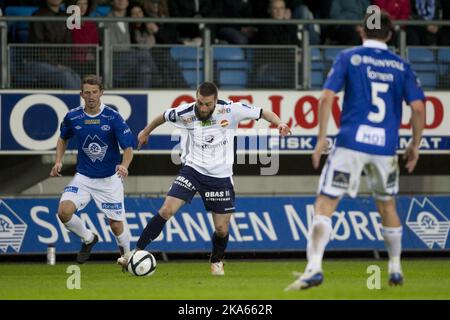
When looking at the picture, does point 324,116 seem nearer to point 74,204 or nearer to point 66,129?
point 74,204

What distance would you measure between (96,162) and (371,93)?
4.97 m

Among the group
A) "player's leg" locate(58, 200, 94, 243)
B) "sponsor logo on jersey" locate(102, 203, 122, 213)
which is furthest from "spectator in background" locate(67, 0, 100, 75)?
"player's leg" locate(58, 200, 94, 243)

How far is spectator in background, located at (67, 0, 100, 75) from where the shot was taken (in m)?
17.0

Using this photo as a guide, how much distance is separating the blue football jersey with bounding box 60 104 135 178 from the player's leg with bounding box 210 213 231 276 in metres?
1.43

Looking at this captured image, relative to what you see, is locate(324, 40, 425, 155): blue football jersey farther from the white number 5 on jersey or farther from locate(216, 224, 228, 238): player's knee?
locate(216, 224, 228, 238): player's knee

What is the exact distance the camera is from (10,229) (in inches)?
674

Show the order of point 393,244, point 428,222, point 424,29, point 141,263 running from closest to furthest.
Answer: point 393,244 < point 141,263 < point 428,222 < point 424,29

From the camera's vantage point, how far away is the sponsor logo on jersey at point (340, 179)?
31.2 feet

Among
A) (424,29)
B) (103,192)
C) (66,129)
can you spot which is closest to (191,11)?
(424,29)

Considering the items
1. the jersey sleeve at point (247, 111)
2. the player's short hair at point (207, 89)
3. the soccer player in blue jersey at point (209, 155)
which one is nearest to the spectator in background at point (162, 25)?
the soccer player in blue jersey at point (209, 155)

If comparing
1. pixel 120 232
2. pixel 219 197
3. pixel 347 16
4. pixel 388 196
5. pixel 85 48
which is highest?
pixel 347 16

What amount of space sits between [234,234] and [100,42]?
3560 mm

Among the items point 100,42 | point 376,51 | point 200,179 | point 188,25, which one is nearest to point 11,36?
point 100,42

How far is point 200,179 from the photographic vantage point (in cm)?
1298
